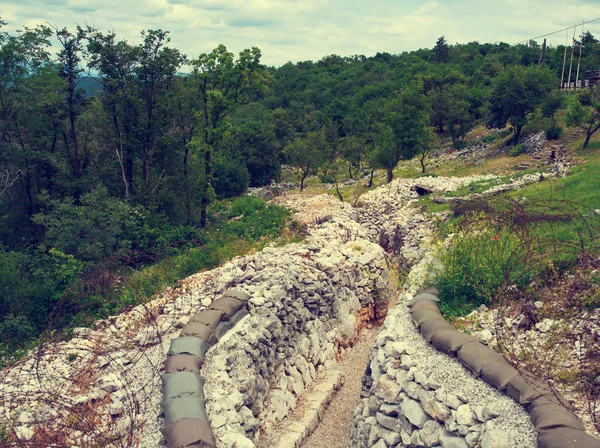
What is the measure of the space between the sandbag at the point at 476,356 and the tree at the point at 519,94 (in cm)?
3613

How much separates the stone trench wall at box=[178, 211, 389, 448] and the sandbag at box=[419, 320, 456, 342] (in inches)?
162

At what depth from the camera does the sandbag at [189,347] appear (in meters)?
11.0

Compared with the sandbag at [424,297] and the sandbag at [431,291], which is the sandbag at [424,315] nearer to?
the sandbag at [424,297]

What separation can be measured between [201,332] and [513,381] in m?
7.11

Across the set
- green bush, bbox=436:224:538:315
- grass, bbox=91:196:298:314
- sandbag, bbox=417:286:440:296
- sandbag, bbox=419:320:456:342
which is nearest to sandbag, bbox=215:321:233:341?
grass, bbox=91:196:298:314

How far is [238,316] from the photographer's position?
13.1 metres

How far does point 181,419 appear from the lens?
348 inches

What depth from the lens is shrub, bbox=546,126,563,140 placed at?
37500 mm

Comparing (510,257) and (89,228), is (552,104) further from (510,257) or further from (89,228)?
(89,228)

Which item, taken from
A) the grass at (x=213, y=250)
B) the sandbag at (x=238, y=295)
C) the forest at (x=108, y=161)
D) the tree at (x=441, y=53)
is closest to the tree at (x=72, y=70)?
the forest at (x=108, y=161)

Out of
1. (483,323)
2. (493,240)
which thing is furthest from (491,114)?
(483,323)

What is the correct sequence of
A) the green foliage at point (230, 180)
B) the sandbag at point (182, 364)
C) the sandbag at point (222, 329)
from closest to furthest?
1. the sandbag at point (182, 364)
2. the sandbag at point (222, 329)
3. the green foliage at point (230, 180)

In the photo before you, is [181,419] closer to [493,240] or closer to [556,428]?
[556,428]

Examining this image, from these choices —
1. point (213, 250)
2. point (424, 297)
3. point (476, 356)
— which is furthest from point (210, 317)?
point (213, 250)
